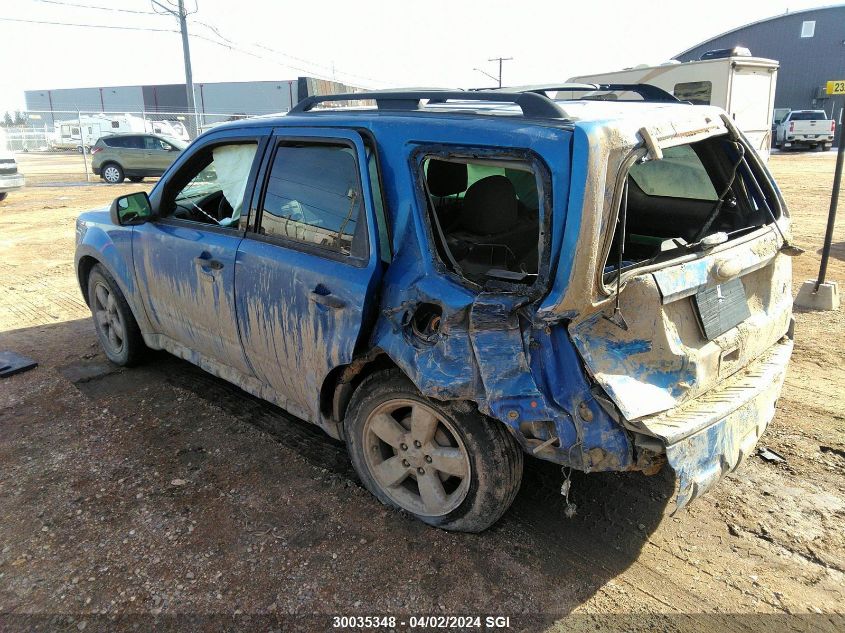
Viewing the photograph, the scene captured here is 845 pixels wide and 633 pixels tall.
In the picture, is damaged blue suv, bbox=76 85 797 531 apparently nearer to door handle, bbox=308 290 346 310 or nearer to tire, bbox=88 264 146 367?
door handle, bbox=308 290 346 310

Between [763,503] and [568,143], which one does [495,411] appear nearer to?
[568,143]

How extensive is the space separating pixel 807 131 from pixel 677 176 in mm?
31003

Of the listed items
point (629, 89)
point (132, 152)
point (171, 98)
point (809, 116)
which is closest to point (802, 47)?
point (809, 116)

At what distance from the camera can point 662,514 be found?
310cm

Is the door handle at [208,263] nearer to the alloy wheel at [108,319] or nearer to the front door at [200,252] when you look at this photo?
the front door at [200,252]

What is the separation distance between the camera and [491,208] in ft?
10.8

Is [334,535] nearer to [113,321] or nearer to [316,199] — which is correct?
[316,199]

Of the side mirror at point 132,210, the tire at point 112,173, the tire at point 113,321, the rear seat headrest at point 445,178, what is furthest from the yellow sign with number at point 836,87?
the tire at point 112,173

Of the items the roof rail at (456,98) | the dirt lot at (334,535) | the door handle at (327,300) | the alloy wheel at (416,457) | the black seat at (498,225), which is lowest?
the dirt lot at (334,535)

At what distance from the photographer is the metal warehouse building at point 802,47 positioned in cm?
4028

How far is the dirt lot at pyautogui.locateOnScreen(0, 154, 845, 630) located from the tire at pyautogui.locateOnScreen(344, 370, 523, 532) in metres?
0.15

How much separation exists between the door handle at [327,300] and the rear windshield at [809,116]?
33.6 m

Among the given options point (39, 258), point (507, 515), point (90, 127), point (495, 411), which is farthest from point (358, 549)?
point (90, 127)

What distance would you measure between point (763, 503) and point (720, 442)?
90 centimetres
